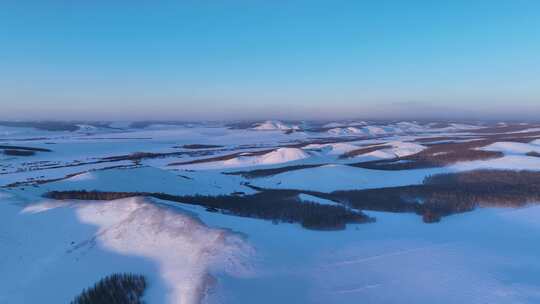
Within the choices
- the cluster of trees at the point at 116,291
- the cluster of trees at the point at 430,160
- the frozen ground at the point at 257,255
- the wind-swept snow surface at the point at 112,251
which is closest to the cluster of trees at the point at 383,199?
the frozen ground at the point at 257,255

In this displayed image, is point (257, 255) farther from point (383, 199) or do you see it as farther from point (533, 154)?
point (533, 154)

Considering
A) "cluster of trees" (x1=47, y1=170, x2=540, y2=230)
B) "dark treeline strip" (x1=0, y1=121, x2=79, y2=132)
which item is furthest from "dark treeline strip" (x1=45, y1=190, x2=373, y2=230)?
"dark treeline strip" (x1=0, y1=121, x2=79, y2=132)

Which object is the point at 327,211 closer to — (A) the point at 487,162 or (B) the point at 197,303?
(B) the point at 197,303

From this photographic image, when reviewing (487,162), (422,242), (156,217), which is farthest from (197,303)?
(487,162)

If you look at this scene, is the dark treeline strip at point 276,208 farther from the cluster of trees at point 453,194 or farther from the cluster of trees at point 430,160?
the cluster of trees at point 430,160

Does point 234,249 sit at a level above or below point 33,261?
above

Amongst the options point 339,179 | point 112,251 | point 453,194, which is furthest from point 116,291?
point 339,179
